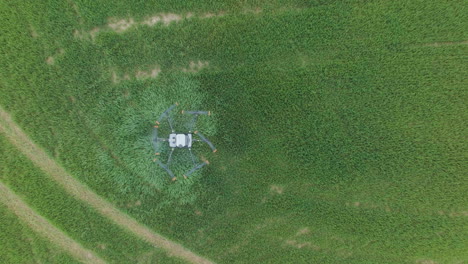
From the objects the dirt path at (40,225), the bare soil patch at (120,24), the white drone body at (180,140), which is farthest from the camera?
the bare soil patch at (120,24)

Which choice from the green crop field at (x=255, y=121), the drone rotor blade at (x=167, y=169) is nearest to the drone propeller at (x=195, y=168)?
the green crop field at (x=255, y=121)

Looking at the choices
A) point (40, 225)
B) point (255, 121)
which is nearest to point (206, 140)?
point (255, 121)

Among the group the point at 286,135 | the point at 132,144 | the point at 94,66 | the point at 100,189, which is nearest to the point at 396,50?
the point at 286,135

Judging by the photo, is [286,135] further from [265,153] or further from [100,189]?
[100,189]

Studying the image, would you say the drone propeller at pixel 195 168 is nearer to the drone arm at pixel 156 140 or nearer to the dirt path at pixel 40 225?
the drone arm at pixel 156 140

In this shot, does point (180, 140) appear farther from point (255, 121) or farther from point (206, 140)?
point (255, 121)

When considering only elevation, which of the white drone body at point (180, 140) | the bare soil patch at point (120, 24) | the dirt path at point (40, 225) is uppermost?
the bare soil patch at point (120, 24)
